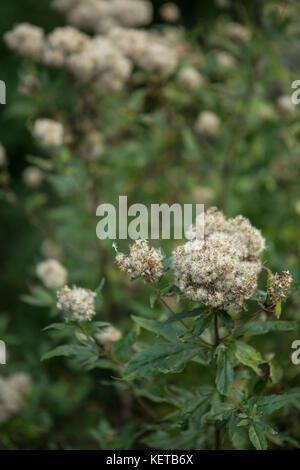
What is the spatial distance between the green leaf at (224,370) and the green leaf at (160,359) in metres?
0.09

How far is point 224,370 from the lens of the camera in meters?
1.28

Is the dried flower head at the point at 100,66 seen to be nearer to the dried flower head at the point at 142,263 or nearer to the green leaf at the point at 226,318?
the dried flower head at the point at 142,263

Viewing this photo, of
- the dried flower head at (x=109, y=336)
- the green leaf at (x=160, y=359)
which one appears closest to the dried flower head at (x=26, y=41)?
the dried flower head at (x=109, y=336)

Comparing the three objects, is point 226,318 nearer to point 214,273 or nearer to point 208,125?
point 214,273

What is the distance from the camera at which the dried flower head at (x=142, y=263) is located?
1249 millimetres

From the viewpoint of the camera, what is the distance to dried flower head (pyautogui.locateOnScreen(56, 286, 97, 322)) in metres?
1.36

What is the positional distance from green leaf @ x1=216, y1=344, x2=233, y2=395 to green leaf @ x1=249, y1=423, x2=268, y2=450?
4.7 inches

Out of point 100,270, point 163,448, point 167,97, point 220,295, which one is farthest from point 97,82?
point 163,448

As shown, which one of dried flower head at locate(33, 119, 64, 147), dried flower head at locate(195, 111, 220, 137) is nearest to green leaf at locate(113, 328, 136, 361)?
dried flower head at locate(33, 119, 64, 147)

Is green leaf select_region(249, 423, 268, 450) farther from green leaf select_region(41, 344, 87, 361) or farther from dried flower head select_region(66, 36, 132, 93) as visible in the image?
dried flower head select_region(66, 36, 132, 93)

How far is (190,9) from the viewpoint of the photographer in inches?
176

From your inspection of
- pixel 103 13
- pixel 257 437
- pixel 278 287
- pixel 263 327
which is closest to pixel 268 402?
pixel 257 437

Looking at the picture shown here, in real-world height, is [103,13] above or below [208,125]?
above

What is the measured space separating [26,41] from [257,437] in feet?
7.45
